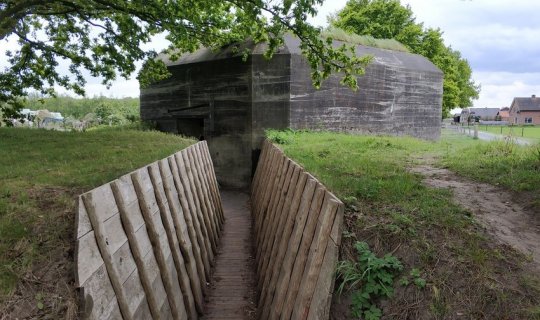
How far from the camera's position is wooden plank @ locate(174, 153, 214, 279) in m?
5.88

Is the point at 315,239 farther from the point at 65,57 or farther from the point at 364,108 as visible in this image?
the point at 364,108

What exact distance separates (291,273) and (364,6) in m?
31.6

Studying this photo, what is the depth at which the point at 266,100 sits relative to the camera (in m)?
Answer: 13.9

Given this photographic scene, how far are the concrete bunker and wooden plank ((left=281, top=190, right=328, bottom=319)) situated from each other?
34.2ft

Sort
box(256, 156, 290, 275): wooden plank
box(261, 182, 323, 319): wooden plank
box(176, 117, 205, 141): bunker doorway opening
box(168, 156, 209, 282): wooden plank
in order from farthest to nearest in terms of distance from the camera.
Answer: box(176, 117, 205, 141): bunker doorway opening
box(256, 156, 290, 275): wooden plank
box(168, 156, 209, 282): wooden plank
box(261, 182, 323, 319): wooden plank

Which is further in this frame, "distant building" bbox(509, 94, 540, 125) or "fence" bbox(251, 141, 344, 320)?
"distant building" bbox(509, 94, 540, 125)

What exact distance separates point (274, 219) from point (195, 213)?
4.54ft

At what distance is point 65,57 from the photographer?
1177 cm

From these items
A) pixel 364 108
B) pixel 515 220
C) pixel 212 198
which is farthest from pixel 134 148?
pixel 364 108

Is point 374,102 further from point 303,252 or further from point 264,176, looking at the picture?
point 303,252

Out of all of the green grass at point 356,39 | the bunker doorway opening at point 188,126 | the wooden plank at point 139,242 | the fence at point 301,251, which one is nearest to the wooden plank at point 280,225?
the fence at point 301,251

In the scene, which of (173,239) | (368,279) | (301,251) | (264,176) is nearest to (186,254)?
(173,239)

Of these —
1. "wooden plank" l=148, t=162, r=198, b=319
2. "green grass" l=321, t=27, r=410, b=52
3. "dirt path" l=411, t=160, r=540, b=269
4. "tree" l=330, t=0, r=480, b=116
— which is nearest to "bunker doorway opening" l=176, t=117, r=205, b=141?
"green grass" l=321, t=27, r=410, b=52

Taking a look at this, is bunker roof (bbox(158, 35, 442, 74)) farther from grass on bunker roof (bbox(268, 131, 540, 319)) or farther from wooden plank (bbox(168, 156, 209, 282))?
grass on bunker roof (bbox(268, 131, 540, 319))
